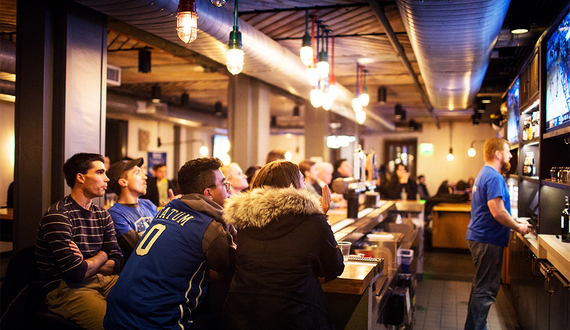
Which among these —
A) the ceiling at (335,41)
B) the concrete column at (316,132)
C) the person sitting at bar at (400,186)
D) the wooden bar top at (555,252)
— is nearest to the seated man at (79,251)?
the ceiling at (335,41)

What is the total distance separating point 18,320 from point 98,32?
2.29 metres

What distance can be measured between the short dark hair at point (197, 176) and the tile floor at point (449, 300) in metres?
2.93

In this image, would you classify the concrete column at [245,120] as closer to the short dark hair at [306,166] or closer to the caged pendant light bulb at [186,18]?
the short dark hair at [306,166]

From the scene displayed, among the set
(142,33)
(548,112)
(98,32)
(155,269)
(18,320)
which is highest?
(142,33)

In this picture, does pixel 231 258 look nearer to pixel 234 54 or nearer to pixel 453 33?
pixel 234 54

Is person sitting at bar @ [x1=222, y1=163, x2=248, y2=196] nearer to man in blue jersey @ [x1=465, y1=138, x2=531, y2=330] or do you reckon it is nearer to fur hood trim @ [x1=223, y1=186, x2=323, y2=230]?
man in blue jersey @ [x1=465, y1=138, x2=531, y2=330]

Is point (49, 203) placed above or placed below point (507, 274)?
above

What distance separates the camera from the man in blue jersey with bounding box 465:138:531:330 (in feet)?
12.0

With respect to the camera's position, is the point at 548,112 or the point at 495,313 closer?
the point at 548,112

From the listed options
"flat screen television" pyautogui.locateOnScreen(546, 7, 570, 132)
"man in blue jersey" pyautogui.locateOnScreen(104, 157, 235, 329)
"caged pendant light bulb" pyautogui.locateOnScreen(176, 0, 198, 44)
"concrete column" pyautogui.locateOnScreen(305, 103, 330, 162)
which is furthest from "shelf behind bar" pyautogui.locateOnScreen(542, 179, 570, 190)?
"concrete column" pyautogui.locateOnScreen(305, 103, 330, 162)

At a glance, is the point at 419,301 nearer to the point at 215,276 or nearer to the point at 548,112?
the point at 548,112

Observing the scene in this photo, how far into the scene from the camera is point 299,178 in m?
2.31

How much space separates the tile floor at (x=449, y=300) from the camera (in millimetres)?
4469

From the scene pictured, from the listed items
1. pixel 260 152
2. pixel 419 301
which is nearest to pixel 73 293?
pixel 419 301
